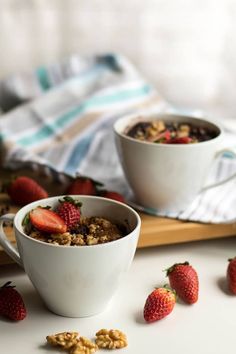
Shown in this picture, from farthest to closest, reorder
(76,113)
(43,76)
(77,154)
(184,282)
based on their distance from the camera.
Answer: (43,76), (76,113), (77,154), (184,282)

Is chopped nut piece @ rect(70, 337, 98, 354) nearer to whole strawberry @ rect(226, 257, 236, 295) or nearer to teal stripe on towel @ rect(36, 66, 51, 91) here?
whole strawberry @ rect(226, 257, 236, 295)

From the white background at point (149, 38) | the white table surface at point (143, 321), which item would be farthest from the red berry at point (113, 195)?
the white background at point (149, 38)

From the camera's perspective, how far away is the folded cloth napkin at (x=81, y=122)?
1103 millimetres

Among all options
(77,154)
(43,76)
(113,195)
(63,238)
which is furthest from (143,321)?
(43,76)

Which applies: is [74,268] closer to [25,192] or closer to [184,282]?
[184,282]

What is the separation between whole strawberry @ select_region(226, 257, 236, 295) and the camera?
851mm

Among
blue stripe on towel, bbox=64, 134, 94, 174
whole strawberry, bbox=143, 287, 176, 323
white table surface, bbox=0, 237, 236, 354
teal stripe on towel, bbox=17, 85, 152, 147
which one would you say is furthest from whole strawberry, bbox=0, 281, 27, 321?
teal stripe on towel, bbox=17, 85, 152, 147

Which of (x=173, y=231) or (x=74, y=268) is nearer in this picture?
(x=74, y=268)

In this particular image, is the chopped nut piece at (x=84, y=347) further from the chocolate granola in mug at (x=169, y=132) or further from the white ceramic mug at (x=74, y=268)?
the chocolate granola in mug at (x=169, y=132)

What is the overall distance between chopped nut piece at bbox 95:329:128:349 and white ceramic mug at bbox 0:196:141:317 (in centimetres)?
5

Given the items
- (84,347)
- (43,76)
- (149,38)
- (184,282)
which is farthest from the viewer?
(149,38)

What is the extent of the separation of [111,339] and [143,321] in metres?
0.07

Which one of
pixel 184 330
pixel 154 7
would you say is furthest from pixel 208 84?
pixel 184 330

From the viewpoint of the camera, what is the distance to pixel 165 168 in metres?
0.98
